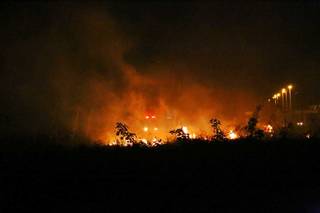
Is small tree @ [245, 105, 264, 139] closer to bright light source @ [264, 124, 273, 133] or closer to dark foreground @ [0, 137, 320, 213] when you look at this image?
dark foreground @ [0, 137, 320, 213]

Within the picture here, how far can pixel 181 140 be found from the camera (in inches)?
411

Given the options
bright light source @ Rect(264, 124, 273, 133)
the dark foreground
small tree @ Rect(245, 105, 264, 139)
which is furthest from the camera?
bright light source @ Rect(264, 124, 273, 133)

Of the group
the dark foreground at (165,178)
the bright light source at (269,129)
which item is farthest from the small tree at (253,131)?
the bright light source at (269,129)

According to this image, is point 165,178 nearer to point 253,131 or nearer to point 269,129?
point 253,131

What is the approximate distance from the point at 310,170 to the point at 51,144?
21.6ft

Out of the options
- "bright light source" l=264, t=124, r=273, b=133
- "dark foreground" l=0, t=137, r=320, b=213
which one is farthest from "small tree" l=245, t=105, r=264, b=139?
"bright light source" l=264, t=124, r=273, b=133

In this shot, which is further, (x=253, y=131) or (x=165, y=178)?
(x=253, y=131)

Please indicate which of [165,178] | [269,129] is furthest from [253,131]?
[165,178]

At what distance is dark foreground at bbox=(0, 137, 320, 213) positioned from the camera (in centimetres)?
730

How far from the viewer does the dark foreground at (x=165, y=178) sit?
7.30 metres

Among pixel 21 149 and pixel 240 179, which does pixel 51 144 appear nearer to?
pixel 21 149

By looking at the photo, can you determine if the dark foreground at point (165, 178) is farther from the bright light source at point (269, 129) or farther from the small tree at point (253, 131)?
the bright light source at point (269, 129)

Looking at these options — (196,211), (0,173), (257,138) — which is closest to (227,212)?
(196,211)

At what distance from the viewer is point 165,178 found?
336 inches
